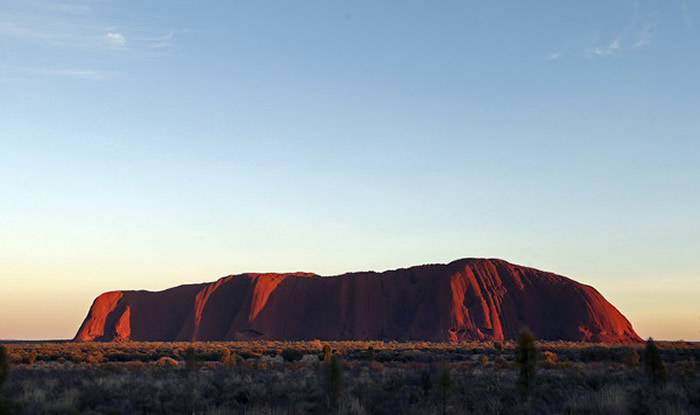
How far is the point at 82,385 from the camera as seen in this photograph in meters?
18.4

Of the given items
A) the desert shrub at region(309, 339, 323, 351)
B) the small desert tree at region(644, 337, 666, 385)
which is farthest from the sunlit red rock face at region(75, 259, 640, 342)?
the small desert tree at region(644, 337, 666, 385)

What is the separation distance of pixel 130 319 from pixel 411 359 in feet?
238

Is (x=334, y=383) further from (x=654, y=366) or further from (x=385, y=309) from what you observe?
(x=385, y=309)

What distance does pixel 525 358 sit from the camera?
14.7m

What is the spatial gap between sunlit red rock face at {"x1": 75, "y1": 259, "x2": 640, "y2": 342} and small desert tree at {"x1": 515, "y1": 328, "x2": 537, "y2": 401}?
206ft

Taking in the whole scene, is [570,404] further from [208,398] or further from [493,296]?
[493,296]

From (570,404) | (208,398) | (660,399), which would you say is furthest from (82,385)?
(660,399)

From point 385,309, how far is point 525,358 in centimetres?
7170

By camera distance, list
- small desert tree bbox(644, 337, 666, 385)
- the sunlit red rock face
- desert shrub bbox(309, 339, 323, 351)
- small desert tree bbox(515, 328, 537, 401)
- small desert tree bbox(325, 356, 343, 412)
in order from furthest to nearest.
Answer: the sunlit red rock face, desert shrub bbox(309, 339, 323, 351), small desert tree bbox(644, 337, 666, 385), small desert tree bbox(515, 328, 537, 401), small desert tree bbox(325, 356, 343, 412)

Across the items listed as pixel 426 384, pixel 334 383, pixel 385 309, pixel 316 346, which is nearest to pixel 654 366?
pixel 426 384

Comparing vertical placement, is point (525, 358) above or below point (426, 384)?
above

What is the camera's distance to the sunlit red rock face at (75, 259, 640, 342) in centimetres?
7969

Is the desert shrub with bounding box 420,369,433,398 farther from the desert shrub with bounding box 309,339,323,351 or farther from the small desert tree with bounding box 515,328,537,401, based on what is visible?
the desert shrub with bounding box 309,339,323,351

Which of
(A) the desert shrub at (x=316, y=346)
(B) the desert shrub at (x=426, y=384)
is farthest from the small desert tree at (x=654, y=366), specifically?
(A) the desert shrub at (x=316, y=346)
